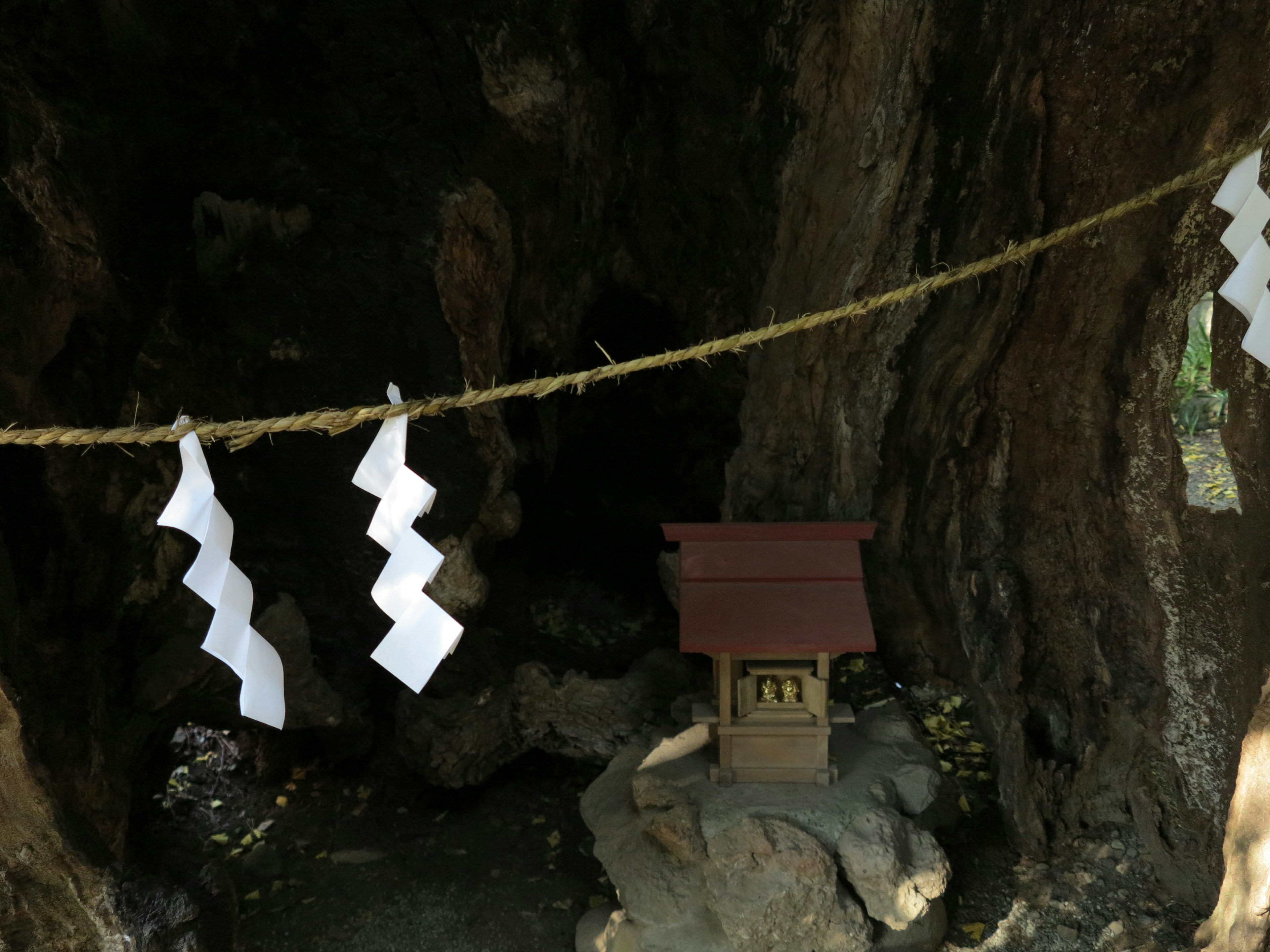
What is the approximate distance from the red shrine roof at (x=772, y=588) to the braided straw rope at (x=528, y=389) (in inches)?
50.8

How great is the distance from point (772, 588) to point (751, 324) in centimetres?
180

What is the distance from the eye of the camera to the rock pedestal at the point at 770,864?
9.96 ft

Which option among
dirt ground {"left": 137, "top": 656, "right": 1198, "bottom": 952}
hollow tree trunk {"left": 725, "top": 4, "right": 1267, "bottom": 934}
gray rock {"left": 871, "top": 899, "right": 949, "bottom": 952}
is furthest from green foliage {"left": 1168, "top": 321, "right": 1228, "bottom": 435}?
gray rock {"left": 871, "top": 899, "right": 949, "bottom": 952}

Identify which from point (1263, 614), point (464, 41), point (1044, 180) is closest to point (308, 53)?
point (464, 41)

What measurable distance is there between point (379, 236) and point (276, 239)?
399mm

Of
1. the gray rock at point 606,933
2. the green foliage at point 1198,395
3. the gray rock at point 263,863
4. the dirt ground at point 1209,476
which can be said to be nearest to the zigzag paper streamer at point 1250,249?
the dirt ground at point 1209,476

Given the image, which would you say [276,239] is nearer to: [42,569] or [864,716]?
[42,569]

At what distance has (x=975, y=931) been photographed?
332 cm

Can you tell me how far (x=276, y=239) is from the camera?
3496mm

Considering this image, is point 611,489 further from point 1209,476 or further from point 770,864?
point 1209,476

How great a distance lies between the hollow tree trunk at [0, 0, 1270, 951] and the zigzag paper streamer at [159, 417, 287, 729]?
4.08 ft

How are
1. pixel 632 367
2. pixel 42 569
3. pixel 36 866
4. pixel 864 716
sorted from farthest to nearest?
pixel 864 716 → pixel 42 569 → pixel 36 866 → pixel 632 367

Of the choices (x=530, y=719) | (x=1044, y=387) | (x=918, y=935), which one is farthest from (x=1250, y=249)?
(x=530, y=719)

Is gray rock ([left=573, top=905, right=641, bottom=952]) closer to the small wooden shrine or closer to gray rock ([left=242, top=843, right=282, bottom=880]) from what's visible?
the small wooden shrine
